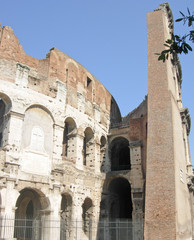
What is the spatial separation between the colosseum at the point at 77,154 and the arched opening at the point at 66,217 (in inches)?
2.0

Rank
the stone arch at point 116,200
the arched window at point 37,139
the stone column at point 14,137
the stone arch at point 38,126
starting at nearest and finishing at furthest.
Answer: the stone column at point 14,137 → the stone arch at point 38,126 → the arched window at point 37,139 → the stone arch at point 116,200

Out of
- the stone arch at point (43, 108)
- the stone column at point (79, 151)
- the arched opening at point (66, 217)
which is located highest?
the stone arch at point (43, 108)

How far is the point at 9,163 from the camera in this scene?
1268 cm

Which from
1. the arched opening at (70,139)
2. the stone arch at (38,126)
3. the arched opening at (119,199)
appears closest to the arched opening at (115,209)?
the arched opening at (119,199)

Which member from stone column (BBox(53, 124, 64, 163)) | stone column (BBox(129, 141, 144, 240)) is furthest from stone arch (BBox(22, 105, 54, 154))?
stone column (BBox(129, 141, 144, 240))

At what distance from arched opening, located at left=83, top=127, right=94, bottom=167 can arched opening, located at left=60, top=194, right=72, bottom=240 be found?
10.0 feet

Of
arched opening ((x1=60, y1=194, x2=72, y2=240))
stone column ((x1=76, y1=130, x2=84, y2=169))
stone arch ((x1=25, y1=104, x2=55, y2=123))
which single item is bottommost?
arched opening ((x1=60, y1=194, x2=72, y2=240))

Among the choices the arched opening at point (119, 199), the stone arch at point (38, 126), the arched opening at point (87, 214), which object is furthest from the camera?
the arched opening at point (119, 199)

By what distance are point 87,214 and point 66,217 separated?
6.74 ft

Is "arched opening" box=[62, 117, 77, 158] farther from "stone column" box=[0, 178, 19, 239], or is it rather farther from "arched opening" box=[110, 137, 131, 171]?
"stone column" box=[0, 178, 19, 239]

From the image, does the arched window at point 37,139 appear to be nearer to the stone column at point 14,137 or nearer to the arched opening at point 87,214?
the stone column at point 14,137

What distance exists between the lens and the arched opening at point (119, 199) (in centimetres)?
1936

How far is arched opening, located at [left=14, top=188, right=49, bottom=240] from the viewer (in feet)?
45.2

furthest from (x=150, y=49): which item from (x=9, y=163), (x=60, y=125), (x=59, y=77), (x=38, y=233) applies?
(x=38, y=233)
